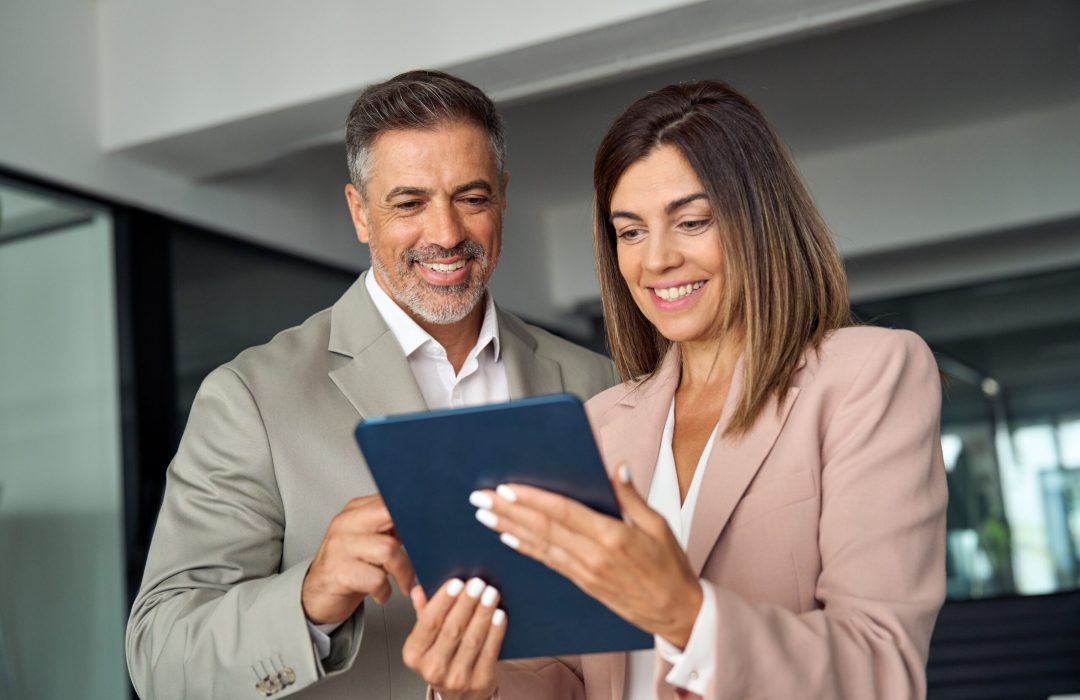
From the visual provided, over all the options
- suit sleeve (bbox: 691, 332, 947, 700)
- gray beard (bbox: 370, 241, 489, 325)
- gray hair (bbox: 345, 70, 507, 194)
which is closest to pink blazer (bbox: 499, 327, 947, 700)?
suit sleeve (bbox: 691, 332, 947, 700)

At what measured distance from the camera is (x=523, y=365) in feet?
8.04

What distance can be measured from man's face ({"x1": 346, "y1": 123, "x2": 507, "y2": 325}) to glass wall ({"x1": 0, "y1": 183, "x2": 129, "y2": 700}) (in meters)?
2.50

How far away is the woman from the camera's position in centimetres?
128

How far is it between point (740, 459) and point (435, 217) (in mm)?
903

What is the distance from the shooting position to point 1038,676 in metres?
4.10

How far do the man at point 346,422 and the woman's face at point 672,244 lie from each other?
532 mm

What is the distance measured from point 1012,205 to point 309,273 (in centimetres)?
375

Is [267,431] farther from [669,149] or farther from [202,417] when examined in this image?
[669,149]

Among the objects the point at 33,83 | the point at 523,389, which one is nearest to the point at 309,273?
the point at 33,83

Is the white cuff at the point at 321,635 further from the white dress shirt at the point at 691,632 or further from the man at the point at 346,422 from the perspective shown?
the white dress shirt at the point at 691,632

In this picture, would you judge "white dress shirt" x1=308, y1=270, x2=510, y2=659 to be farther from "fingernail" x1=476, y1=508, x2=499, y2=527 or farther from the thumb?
"fingernail" x1=476, y1=508, x2=499, y2=527

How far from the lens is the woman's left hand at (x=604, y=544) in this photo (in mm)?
1190

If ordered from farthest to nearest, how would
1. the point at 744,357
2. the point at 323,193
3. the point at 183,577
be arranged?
the point at 323,193, the point at 183,577, the point at 744,357

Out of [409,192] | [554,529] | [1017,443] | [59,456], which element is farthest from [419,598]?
[1017,443]
